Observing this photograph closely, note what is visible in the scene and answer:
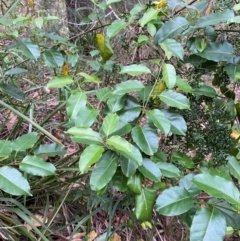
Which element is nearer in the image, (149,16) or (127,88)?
(127,88)

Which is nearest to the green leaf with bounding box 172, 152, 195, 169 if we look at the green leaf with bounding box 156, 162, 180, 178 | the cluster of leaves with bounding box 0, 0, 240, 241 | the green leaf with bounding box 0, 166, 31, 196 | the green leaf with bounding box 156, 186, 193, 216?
the cluster of leaves with bounding box 0, 0, 240, 241

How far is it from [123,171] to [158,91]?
0.86 ft

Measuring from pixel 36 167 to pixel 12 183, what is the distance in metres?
0.08

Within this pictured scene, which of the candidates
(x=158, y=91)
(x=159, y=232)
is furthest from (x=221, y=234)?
(x=159, y=232)

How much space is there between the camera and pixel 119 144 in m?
0.73

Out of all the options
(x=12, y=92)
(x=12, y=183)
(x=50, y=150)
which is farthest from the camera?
(x=12, y=92)

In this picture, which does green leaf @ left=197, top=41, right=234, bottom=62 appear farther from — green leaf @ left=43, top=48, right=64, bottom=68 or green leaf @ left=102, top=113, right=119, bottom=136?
green leaf @ left=43, top=48, right=64, bottom=68

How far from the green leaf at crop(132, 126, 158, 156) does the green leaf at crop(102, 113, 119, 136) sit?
67 mm

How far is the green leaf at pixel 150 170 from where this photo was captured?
2.72ft

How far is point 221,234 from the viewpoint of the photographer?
689 millimetres

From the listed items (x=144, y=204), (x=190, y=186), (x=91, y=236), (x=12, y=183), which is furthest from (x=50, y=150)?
(x=91, y=236)

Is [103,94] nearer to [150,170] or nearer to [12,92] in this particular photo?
[150,170]

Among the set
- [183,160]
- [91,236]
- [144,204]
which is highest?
[144,204]

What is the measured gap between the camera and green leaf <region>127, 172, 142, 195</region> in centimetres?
84
